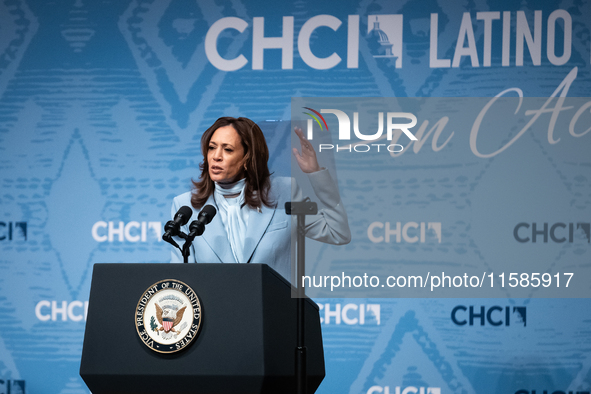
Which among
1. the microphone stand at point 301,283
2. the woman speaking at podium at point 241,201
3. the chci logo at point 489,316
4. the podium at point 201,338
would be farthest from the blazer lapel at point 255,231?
the chci logo at point 489,316

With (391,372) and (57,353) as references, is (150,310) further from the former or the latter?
(57,353)

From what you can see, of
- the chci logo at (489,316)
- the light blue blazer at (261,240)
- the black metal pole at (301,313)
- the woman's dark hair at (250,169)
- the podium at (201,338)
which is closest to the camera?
the podium at (201,338)

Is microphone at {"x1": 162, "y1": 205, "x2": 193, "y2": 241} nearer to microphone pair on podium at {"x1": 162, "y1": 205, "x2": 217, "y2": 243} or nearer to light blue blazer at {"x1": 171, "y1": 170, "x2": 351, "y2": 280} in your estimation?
microphone pair on podium at {"x1": 162, "y1": 205, "x2": 217, "y2": 243}

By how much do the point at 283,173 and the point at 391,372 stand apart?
4.08ft

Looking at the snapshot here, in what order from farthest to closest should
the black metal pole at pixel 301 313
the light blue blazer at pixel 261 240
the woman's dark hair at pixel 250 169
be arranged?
1. the woman's dark hair at pixel 250 169
2. the light blue blazer at pixel 261 240
3. the black metal pole at pixel 301 313

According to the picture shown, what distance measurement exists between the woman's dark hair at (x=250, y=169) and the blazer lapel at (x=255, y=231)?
0.08 metres

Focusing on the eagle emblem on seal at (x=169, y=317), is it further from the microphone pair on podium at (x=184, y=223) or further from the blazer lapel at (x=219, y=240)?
the blazer lapel at (x=219, y=240)

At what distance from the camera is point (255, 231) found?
1784 mm

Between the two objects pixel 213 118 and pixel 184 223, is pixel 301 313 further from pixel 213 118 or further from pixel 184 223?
pixel 213 118

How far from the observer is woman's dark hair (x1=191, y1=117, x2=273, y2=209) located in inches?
76.0

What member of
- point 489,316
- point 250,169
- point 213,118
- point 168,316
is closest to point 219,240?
point 250,169

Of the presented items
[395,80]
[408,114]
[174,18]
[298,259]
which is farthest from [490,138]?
[174,18]

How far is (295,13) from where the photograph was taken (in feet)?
8.84

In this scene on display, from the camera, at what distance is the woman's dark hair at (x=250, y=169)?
1.93 metres
